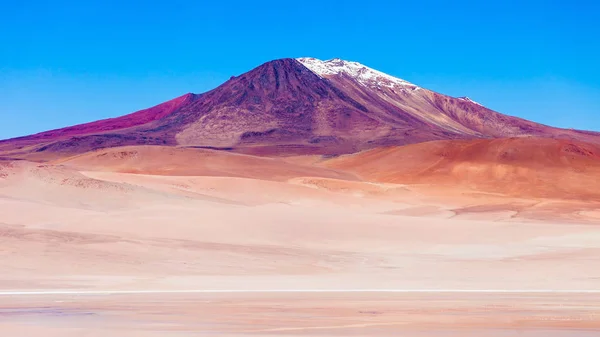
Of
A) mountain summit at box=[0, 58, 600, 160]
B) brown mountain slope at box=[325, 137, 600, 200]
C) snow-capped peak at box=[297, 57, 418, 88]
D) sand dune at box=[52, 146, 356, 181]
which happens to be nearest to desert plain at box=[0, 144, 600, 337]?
brown mountain slope at box=[325, 137, 600, 200]

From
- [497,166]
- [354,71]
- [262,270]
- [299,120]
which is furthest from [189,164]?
[354,71]

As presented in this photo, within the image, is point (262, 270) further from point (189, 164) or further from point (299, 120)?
point (299, 120)

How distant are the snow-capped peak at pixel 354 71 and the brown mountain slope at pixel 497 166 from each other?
6451 cm

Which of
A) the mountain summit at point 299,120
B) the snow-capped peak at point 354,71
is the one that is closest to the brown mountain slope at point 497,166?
the mountain summit at point 299,120

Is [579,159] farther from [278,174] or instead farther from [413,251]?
[413,251]

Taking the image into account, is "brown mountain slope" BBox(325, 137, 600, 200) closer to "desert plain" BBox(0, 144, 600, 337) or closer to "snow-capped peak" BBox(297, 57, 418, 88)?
"desert plain" BBox(0, 144, 600, 337)

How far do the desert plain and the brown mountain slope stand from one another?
→ 28.5 meters

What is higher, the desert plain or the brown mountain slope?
the brown mountain slope

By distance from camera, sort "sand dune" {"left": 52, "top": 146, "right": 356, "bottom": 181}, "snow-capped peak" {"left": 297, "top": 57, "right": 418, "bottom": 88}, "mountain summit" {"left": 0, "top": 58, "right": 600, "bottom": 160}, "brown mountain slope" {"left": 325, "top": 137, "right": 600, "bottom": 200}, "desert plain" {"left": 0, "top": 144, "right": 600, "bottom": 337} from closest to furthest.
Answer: "desert plain" {"left": 0, "top": 144, "right": 600, "bottom": 337} → "brown mountain slope" {"left": 325, "top": 137, "right": 600, "bottom": 200} → "sand dune" {"left": 52, "top": 146, "right": 356, "bottom": 181} → "mountain summit" {"left": 0, "top": 58, "right": 600, "bottom": 160} → "snow-capped peak" {"left": 297, "top": 57, "right": 418, "bottom": 88}

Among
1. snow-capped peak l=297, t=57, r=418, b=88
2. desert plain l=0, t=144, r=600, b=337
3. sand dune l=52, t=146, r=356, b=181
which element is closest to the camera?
desert plain l=0, t=144, r=600, b=337

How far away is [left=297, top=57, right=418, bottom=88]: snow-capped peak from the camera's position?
147725mm

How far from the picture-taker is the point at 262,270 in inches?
643

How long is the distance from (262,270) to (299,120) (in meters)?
102

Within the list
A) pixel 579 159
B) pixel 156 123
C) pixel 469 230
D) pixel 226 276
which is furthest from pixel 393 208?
pixel 156 123
